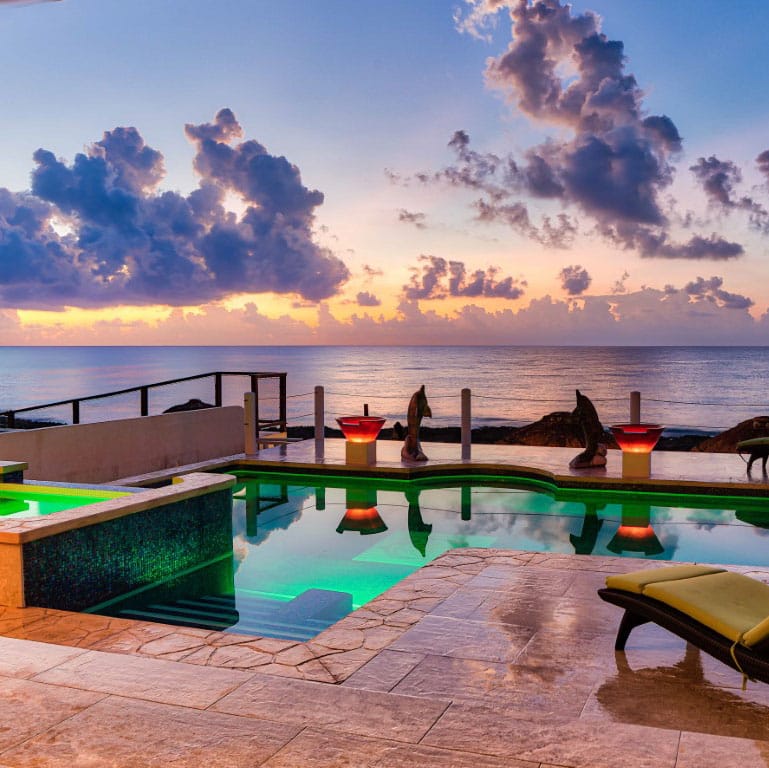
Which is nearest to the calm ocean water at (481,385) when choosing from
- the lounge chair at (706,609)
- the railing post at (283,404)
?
the railing post at (283,404)

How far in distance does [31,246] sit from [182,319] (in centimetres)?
536

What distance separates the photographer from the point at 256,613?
5.34 metres

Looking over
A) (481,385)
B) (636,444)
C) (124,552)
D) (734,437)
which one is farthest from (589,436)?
(481,385)

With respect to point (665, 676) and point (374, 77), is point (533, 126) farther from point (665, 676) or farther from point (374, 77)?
point (665, 676)

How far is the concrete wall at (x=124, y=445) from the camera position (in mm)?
8875

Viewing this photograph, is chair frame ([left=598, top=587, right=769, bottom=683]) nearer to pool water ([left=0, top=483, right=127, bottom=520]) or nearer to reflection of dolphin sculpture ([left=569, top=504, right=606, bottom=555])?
reflection of dolphin sculpture ([left=569, top=504, right=606, bottom=555])

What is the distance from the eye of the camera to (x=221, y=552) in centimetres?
651

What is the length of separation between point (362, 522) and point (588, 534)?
2.23m

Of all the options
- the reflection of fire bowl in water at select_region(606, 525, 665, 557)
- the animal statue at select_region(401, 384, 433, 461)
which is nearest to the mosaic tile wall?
the reflection of fire bowl in water at select_region(606, 525, 665, 557)

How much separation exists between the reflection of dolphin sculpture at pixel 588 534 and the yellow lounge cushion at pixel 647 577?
10.4ft

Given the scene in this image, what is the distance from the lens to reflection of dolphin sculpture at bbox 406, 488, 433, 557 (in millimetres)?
7340

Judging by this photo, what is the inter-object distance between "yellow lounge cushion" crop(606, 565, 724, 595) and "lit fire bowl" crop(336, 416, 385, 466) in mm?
6640

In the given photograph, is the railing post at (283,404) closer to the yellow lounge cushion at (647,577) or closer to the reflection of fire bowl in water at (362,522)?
the reflection of fire bowl in water at (362,522)

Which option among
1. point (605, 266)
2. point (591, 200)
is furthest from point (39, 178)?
point (605, 266)
